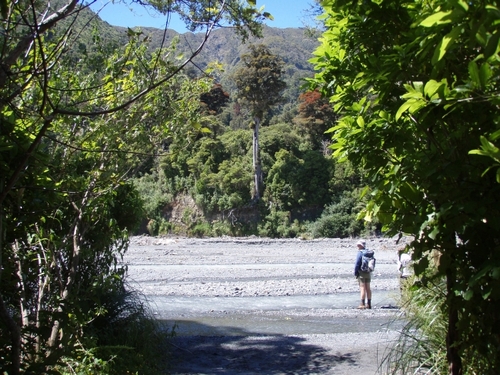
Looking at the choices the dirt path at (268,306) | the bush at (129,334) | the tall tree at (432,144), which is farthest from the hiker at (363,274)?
the tall tree at (432,144)

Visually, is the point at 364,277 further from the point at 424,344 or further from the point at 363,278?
the point at 424,344

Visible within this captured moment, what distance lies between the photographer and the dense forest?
269 cm

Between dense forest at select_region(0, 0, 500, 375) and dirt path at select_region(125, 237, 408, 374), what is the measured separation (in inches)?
57.0

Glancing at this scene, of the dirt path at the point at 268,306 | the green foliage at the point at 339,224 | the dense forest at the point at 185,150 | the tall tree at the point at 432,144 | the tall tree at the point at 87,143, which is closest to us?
the tall tree at the point at 432,144

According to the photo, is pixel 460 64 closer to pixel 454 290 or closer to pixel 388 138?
pixel 388 138

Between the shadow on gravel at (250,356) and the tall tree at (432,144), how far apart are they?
5.12m

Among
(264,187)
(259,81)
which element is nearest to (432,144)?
(259,81)

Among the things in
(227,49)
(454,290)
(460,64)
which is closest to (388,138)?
(460,64)

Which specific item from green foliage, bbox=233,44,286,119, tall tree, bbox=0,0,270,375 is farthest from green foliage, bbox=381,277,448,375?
green foliage, bbox=233,44,286,119

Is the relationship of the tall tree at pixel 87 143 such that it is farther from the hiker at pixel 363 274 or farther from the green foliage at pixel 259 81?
the green foliage at pixel 259 81

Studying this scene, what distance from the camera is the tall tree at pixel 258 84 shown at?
40.1 m

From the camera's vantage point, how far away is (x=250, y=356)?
29.7 ft

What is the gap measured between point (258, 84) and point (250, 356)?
108 feet

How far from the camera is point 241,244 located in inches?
1314
